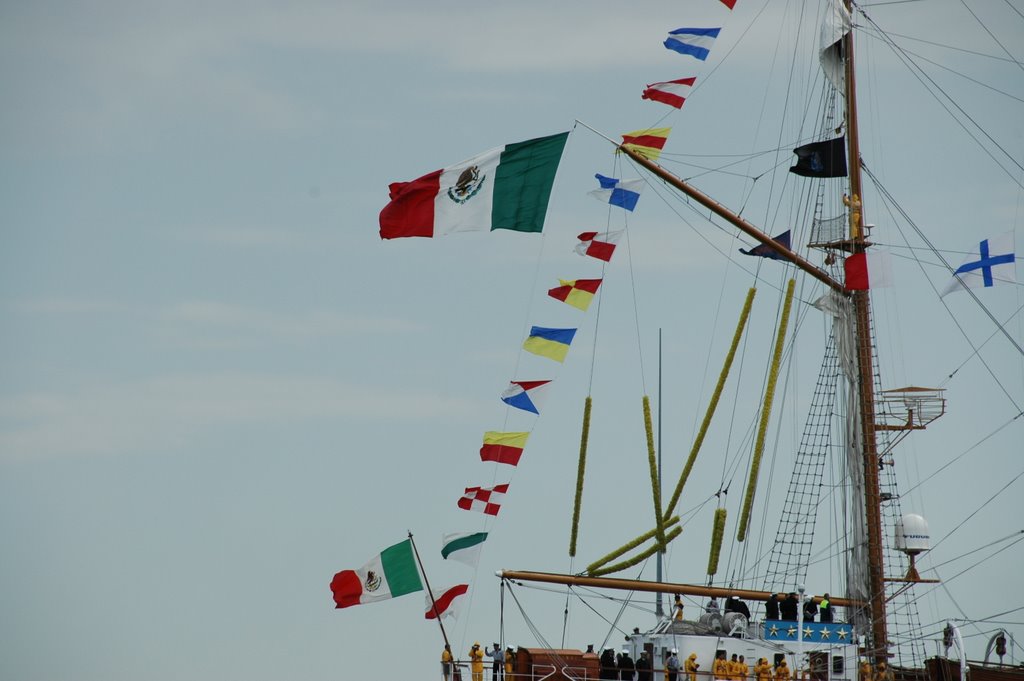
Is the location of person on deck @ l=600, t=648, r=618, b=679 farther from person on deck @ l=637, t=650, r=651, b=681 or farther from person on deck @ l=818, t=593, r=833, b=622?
person on deck @ l=818, t=593, r=833, b=622

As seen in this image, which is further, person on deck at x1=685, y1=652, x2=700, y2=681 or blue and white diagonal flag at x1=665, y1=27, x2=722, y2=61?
blue and white diagonal flag at x1=665, y1=27, x2=722, y2=61

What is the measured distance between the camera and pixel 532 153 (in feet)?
238

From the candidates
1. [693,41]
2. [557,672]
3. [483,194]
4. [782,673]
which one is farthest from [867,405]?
[483,194]

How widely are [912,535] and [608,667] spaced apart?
15.6 meters

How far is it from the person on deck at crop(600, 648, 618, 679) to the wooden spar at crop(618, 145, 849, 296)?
19.5 meters

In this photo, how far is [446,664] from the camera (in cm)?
7644

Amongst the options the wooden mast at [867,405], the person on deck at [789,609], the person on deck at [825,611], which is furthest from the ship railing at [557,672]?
the wooden mast at [867,405]

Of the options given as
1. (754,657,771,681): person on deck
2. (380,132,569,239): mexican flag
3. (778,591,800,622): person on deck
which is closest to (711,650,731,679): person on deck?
(754,657,771,681): person on deck

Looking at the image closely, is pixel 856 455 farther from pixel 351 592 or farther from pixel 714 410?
pixel 351 592

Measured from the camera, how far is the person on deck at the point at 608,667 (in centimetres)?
7556

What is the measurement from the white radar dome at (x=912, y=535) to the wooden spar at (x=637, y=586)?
329 centimetres

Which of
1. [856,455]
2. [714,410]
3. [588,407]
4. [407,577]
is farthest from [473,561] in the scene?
[856,455]

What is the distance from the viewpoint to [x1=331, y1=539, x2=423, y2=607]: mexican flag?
74.1 meters

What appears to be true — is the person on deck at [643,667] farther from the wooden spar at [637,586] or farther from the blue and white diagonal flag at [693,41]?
the blue and white diagonal flag at [693,41]
